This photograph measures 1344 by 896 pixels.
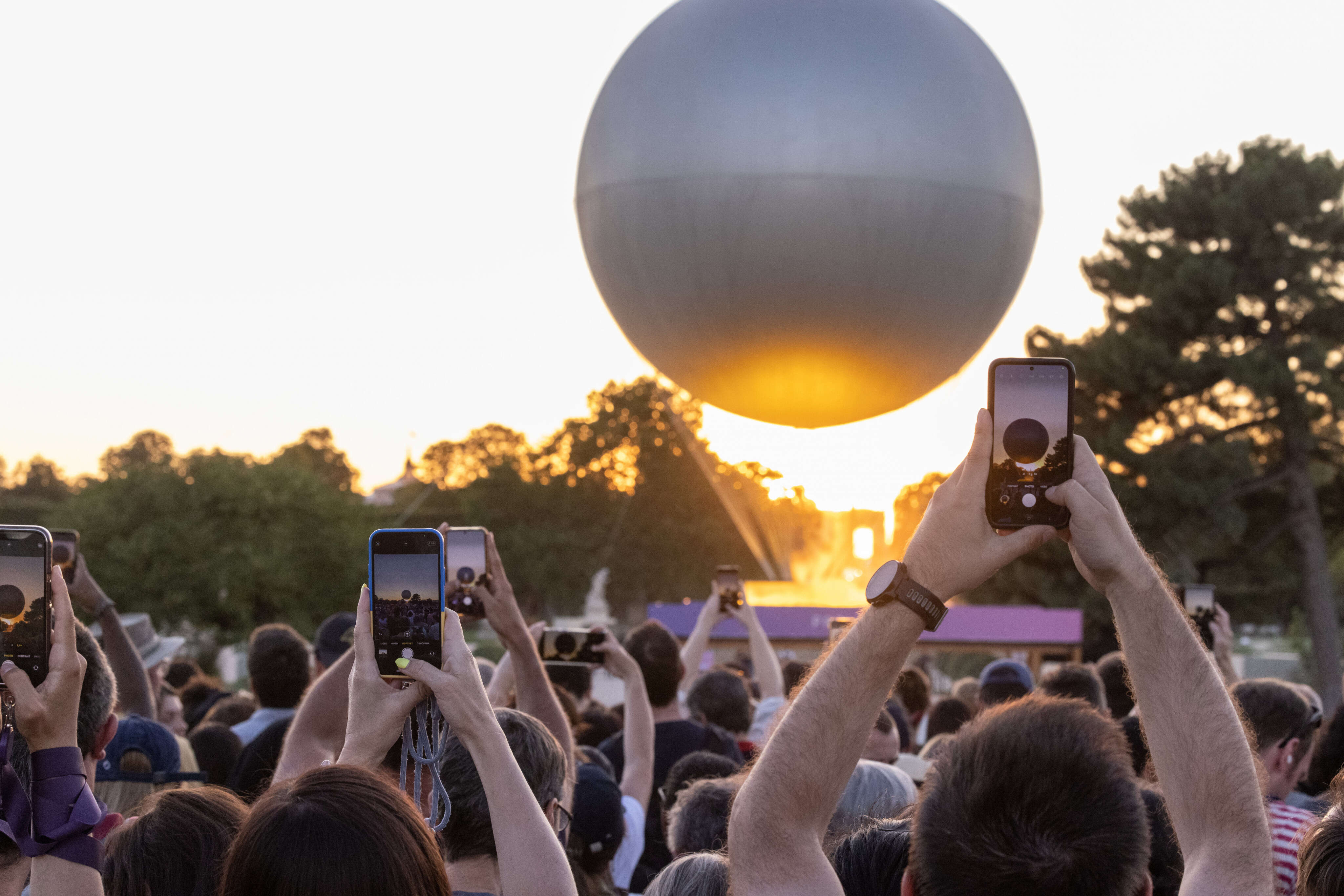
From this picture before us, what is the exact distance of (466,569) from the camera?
168 inches

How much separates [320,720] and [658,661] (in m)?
2.17

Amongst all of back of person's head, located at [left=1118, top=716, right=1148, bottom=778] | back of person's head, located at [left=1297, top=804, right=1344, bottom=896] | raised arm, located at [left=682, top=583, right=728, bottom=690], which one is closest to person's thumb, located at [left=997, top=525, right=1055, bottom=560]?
back of person's head, located at [left=1297, top=804, right=1344, bottom=896]

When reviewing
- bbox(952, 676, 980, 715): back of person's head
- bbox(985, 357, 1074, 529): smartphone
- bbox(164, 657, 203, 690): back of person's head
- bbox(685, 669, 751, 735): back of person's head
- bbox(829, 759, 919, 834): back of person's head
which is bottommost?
bbox(952, 676, 980, 715): back of person's head

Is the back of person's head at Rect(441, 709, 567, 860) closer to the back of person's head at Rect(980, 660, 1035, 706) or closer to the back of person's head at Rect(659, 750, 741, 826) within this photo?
the back of person's head at Rect(659, 750, 741, 826)

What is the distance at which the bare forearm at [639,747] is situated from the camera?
4.74 m

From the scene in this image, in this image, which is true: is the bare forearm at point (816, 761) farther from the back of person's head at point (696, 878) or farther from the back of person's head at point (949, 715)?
the back of person's head at point (949, 715)

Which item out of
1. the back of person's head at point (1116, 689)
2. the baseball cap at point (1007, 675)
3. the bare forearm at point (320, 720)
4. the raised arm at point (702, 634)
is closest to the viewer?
the bare forearm at point (320, 720)

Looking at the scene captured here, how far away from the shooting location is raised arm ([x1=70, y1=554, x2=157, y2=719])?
5.13 meters

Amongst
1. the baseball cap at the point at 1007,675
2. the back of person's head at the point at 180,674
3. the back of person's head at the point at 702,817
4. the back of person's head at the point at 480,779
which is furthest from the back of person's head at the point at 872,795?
the back of person's head at the point at 180,674

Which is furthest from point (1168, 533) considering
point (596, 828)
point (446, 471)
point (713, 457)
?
point (446, 471)

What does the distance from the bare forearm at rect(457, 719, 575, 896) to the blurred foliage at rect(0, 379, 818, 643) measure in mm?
34949

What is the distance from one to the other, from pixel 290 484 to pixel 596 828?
50.2 metres

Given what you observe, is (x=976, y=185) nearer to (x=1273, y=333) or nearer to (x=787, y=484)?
(x=787, y=484)

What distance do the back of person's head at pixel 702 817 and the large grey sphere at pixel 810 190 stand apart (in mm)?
11134
